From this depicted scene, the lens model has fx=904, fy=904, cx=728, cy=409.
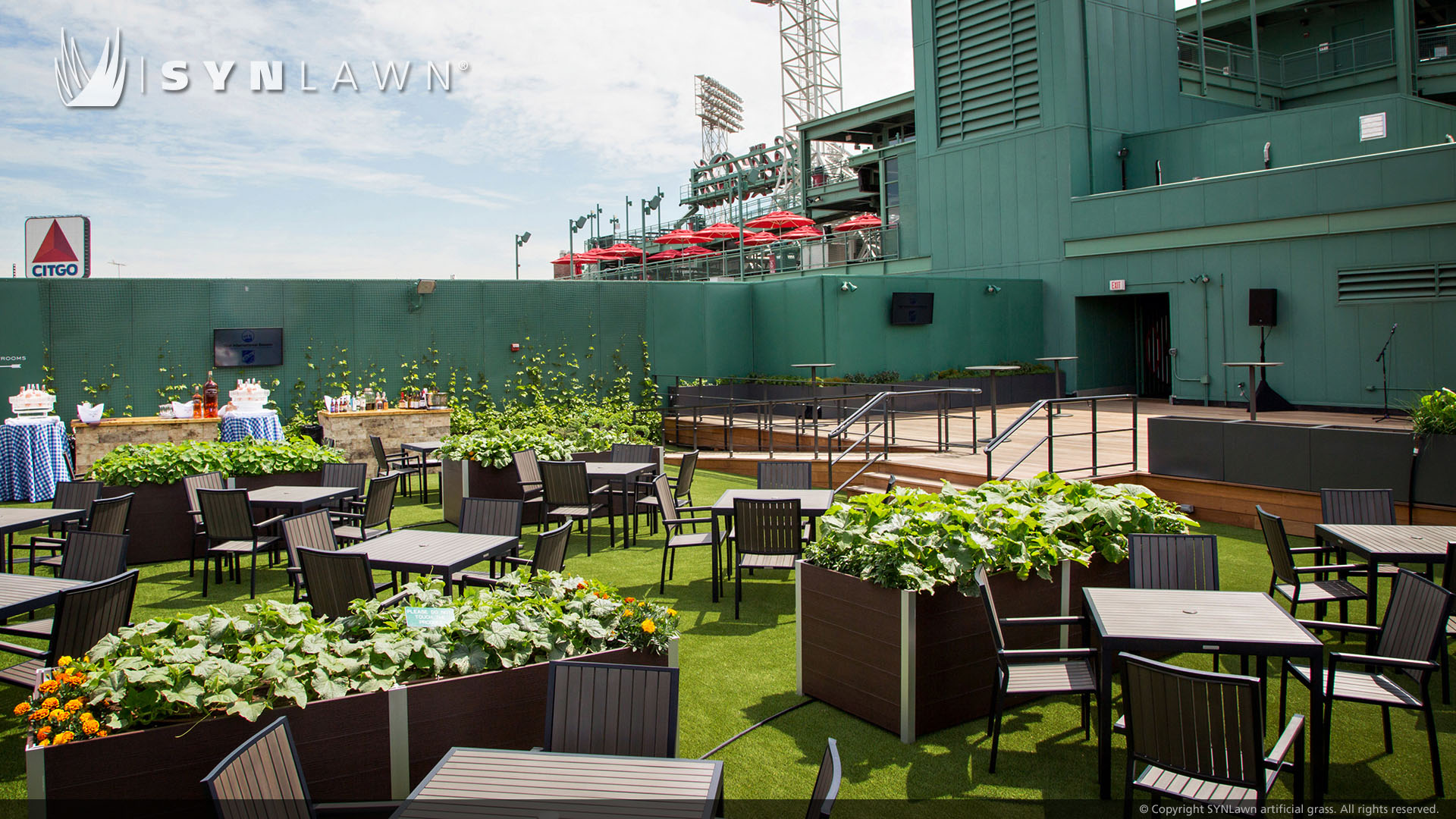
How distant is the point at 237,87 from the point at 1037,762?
10.7 metres

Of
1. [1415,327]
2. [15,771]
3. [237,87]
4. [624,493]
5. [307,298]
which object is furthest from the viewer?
[307,298]

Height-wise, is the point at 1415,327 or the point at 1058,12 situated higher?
the point at 1058,12

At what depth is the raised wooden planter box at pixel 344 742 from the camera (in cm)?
291

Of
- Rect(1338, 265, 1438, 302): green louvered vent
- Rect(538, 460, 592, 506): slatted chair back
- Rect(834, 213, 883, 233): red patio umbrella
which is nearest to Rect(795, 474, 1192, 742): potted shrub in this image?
Rect(538, 460, 592, 506): slatted chair back

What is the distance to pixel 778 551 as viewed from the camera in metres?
6.60

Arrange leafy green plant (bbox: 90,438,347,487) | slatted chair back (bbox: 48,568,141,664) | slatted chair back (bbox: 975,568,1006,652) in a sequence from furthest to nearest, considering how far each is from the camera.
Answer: leafy green plant (bbox: 90,438,347,487) < slatted chair back (bbox: 48,568,141,664) < slatted chair back (bbox: 975,568,1006,652)

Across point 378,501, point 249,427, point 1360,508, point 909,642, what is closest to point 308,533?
point 378,501

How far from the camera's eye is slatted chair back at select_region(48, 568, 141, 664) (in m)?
4.15

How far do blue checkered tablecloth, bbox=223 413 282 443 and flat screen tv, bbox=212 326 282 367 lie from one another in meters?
2.75

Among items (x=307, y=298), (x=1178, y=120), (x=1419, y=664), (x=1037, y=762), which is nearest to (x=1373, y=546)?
(x=1419, y=664)

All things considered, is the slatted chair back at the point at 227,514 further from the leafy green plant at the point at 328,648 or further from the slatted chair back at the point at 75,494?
the leafy green plant at the point at 328,648

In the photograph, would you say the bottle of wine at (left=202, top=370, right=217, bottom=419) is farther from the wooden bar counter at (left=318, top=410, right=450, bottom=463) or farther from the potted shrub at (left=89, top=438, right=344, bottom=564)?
the potted shrub at (left=89, top=438, right=344, bottom=564)

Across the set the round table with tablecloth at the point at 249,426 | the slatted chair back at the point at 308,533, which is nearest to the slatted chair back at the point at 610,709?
the slatted chair back at the point at 308,533

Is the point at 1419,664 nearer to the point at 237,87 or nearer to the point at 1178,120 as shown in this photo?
the point at 237,87
